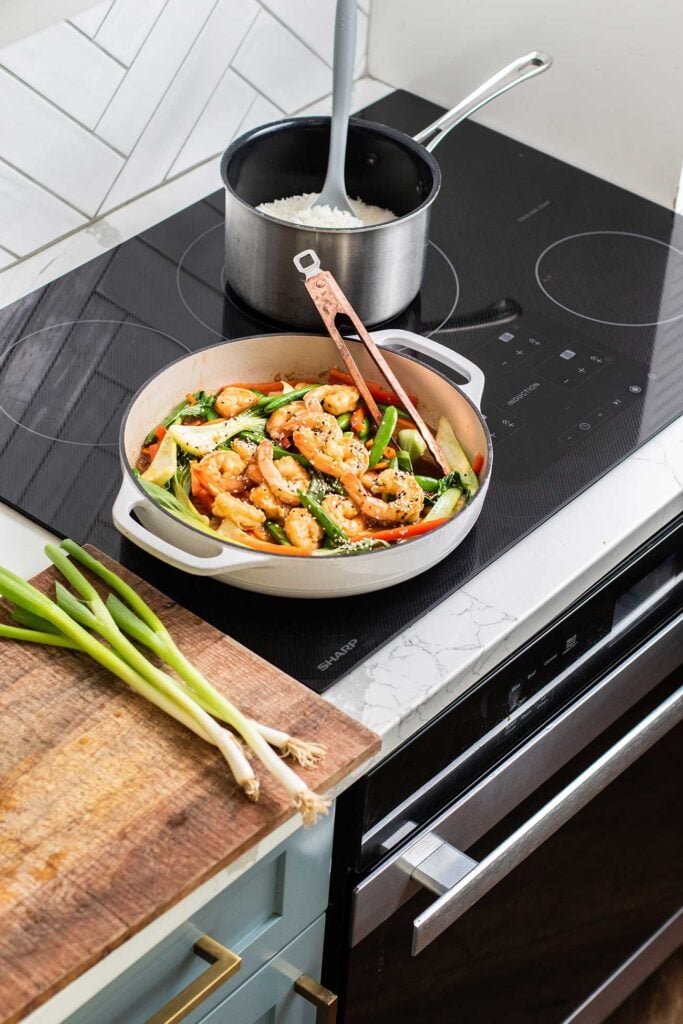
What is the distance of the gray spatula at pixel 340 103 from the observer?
1422 mm

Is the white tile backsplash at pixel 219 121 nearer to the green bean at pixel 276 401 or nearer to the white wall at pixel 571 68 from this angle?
the white wall at pixel 571 68

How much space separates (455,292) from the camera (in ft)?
5.11

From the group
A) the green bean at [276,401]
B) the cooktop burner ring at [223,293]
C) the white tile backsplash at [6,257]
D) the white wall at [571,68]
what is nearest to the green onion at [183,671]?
the green bean at [276,401]

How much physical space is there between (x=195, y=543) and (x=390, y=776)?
0.84ft

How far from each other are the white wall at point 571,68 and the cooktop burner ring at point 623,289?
128mm

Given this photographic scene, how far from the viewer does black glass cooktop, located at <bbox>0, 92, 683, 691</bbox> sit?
3.78ft

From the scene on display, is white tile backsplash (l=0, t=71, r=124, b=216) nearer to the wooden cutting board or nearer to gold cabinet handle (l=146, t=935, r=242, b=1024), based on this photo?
the wooden cutting board

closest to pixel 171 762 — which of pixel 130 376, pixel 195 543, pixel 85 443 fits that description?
pixel 195 543

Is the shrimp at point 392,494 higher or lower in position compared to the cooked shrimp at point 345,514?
higher

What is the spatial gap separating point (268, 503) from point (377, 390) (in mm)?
213

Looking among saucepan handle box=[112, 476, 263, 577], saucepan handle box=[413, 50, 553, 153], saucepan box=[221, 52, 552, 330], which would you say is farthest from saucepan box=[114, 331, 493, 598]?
saucepan handle box=[413, 50, 553, 153]

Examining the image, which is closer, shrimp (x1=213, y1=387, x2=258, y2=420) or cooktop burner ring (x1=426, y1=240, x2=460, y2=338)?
shrimp (x1=213, y1=387, x2=258, y2=420)

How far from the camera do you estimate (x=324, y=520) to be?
1.14 metres

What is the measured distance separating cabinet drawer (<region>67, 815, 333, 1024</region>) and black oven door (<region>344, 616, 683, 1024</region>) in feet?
0.21
